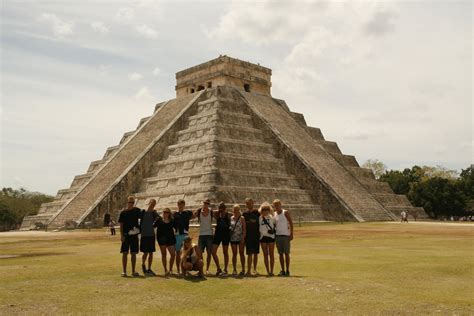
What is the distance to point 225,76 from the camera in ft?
153

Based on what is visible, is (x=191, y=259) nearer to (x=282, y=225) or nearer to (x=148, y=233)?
(x=148, y=233)

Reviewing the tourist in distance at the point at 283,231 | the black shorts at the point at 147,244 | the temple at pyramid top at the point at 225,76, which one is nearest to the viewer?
the tourist in distance at the point at 283,231

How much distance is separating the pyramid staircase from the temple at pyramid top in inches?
61.8

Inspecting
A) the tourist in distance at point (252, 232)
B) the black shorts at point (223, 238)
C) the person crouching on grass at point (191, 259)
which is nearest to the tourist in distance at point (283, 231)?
the tourist in distance at point (252, 232)

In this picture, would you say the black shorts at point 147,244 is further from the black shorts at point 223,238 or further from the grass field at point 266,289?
the black shorts at point 223,238

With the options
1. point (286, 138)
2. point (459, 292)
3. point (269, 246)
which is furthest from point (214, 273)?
point (286, 138)

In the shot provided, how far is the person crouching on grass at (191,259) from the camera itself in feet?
36.7

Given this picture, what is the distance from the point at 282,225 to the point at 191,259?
7.31 feet

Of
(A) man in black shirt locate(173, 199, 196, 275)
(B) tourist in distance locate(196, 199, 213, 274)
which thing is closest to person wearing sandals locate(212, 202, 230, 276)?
(B) tourist in distance locate(196, 199, 213, 274)

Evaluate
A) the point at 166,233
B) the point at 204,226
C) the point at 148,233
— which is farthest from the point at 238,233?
the point at 148,233

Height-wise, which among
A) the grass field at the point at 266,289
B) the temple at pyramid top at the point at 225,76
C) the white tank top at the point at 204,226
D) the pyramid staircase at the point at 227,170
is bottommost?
the grass field at the point at 266,289

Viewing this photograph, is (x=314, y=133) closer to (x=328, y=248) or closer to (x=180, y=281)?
(x=328, y=248)

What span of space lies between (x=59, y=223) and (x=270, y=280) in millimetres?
28421

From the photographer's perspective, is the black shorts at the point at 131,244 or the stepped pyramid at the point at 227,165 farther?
the stepped pyramid at the point at 227,165
